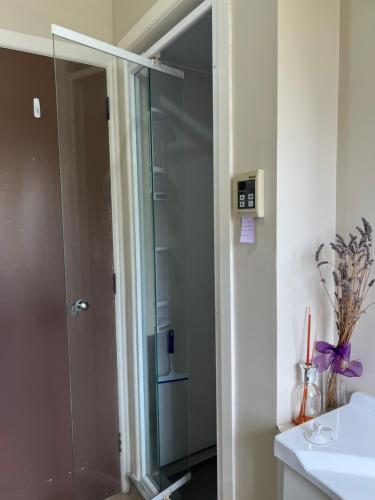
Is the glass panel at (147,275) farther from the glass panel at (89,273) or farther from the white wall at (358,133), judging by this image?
the white wall at (358,133)

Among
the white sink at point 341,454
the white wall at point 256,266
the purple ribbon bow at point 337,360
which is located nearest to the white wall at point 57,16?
the white wall at point 256,266

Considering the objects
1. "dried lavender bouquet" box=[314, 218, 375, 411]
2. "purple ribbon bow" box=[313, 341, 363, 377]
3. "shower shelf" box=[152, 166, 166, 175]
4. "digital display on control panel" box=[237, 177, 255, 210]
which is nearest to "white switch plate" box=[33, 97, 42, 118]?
"shower shelf" box=[152, 166, 166, 175]

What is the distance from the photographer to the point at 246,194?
3.62 ft

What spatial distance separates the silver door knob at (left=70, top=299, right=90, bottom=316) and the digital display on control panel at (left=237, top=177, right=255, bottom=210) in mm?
1050

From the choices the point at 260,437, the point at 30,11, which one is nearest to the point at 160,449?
the point at 260,437

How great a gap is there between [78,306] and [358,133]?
4.68 feet

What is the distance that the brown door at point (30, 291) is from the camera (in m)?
1.76

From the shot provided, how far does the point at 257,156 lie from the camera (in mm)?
1087

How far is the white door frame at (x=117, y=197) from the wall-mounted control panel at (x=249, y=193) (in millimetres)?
954

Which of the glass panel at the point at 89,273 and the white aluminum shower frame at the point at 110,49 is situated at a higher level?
the white aluminum shower frame at the point at 110,49

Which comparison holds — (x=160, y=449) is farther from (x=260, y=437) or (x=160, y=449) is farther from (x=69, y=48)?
(x=69, y=48)

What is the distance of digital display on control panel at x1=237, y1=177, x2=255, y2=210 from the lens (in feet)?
3.56

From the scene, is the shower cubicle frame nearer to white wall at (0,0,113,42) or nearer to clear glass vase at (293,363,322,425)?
white wall at (0,0,113,42)

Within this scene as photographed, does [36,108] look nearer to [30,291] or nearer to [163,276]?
[30,291]
